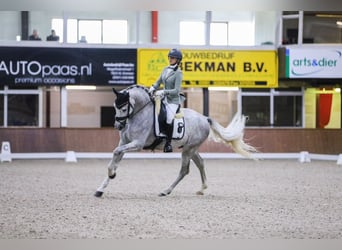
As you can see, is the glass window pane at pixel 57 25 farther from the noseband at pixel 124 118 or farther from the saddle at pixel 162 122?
the noseband at pixel 124 118

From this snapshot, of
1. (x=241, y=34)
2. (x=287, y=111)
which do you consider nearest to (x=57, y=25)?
(x=241, y=34)

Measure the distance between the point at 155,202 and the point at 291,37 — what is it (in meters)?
8.73

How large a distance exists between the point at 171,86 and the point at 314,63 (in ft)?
24.4

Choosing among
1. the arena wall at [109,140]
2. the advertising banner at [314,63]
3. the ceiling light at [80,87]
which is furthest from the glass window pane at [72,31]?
the advertising banner at [314,63]

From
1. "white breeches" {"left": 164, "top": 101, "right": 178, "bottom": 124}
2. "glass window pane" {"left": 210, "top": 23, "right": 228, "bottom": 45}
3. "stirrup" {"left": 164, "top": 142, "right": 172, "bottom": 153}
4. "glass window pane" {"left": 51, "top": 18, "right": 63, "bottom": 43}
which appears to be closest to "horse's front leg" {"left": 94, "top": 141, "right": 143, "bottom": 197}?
"stirrup" {"left": 164, "top": 142, "right": 172, "bottom": 153}

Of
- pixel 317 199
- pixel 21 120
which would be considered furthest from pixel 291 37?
pixel 317 199

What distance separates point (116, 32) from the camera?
14.4 metres

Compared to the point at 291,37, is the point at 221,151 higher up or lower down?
lower down

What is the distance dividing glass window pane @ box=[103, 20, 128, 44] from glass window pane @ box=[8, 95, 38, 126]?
6.77 feet

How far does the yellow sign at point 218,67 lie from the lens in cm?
1473

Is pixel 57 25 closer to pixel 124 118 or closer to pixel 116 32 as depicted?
pixel 116 32

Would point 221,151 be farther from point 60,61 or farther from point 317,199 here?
point 317,199

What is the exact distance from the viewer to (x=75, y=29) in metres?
13.7

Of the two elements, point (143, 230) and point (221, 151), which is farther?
point (221, 151)
